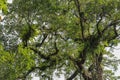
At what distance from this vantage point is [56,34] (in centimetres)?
2278

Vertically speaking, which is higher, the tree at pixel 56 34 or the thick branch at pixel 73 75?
the tree at pixel 56 34

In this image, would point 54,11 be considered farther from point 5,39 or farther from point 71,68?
point 71,68

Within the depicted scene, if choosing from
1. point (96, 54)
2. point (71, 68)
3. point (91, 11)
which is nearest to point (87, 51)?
point (96, 54)

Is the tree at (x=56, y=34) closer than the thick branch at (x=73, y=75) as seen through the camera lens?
Yes

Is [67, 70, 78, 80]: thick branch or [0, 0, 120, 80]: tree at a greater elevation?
[0, 0, 120, 80]: tree

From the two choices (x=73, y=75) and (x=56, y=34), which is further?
(x=73, y=75)

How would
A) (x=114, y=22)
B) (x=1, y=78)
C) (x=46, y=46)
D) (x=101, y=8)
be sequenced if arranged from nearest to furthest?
(x=1, y=78) → (x=101, y=8) → (x=114, y=22) → (x=46, y=46)

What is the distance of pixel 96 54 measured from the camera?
888 inches

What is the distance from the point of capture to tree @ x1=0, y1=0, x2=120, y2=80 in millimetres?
19844

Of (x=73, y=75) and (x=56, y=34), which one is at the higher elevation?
(x=56, y=34)

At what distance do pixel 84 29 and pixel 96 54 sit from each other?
1906 mm

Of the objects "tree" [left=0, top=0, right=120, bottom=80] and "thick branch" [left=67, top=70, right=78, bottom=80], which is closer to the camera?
"tree" [left=0, top=0, right=120, bottom=80]

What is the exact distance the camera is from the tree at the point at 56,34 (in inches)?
781

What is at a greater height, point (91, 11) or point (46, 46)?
point (91, 11)
